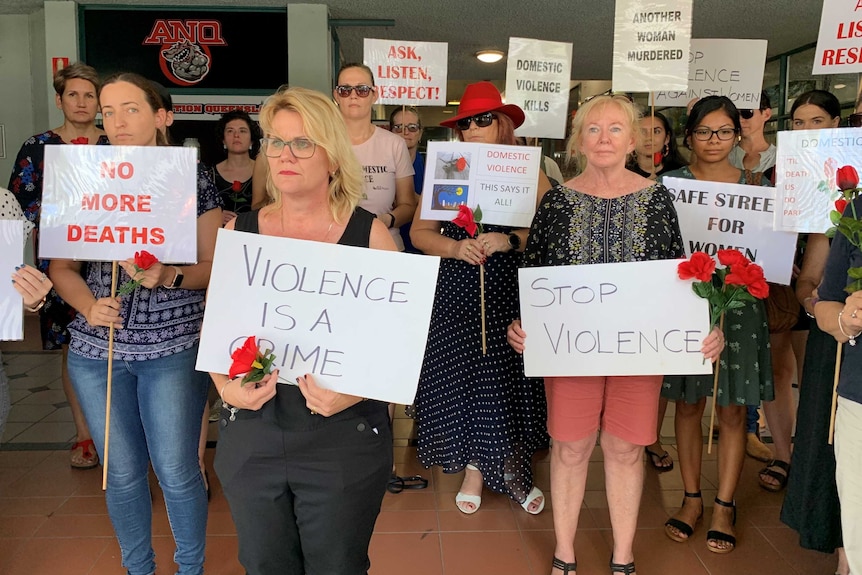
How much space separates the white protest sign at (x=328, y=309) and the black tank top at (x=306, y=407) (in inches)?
2.1

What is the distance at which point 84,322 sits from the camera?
1920mm

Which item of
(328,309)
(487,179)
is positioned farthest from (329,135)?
(487,179)

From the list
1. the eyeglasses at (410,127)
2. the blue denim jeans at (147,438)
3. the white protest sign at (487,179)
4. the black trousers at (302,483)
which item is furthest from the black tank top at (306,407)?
the eyeglasses at (410,127)

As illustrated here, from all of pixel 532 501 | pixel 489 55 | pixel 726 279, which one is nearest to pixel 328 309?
pixel 726 279

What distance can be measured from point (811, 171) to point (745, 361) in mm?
712

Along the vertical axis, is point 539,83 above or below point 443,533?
above

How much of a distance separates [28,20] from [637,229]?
6756 millimetres

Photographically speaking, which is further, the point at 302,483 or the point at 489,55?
the point at 489,55

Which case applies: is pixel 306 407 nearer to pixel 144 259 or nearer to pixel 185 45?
pixel 144 259

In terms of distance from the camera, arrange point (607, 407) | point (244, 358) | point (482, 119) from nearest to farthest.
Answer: point (244, 358) < point (607, 407) < point (482, 119)

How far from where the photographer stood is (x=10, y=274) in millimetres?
1788

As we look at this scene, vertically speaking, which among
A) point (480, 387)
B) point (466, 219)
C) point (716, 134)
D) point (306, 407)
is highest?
point (716, 134)

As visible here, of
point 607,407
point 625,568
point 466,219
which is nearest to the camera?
point 607,407

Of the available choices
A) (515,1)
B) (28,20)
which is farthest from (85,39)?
(515,1)
